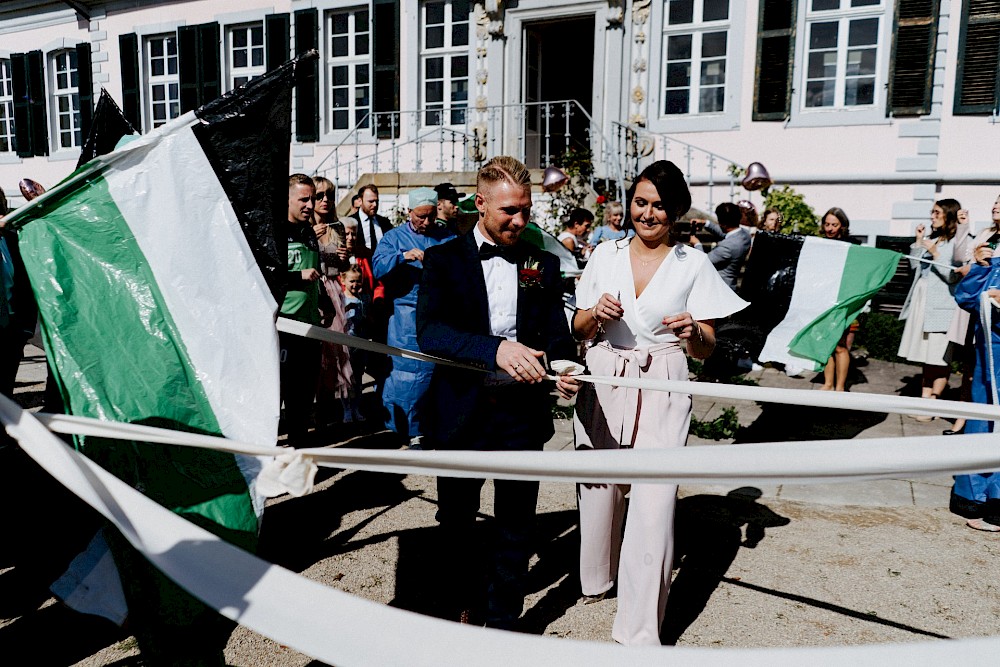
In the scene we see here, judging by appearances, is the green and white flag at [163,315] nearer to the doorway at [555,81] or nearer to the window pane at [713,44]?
the doorway at [555,81]

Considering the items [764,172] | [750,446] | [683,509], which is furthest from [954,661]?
[764,172]

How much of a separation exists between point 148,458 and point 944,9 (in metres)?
12.4

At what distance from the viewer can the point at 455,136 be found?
46.8 feet

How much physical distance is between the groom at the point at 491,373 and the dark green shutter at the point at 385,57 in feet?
40.6

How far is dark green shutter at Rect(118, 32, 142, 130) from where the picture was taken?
17219 mm

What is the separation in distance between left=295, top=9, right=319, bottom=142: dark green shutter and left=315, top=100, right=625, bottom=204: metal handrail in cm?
70

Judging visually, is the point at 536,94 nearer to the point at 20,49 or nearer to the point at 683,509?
the point at 683,509

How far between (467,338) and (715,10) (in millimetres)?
11418

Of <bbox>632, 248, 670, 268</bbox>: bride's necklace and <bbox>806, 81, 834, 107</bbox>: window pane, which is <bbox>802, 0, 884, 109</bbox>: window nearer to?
<bbox>806, 81, 834, 107</bbox>: window pane

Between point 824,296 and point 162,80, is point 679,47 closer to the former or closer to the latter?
point 824,296

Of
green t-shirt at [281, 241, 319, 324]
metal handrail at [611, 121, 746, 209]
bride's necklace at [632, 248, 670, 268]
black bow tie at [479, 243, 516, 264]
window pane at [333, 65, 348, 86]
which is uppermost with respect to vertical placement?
window pane at [333, 65, 348, 86]

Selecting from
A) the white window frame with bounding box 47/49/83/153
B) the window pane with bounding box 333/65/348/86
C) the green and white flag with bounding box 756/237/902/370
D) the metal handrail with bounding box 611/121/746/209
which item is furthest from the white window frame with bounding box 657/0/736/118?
the white window frame with bounding box 47/49/83/153

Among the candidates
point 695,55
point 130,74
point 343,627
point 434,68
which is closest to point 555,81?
point 434,68

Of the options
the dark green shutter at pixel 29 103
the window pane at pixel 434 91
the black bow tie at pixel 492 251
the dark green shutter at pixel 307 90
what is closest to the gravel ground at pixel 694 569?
the black bow tie at pixel 492 251
